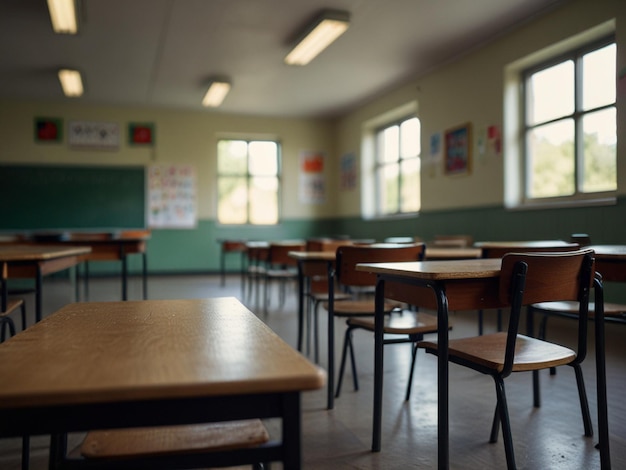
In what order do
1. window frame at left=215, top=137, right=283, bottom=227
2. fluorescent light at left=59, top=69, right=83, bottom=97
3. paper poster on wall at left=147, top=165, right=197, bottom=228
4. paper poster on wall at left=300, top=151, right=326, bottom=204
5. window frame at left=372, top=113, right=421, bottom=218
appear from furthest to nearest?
paper poster on wall at left=300, top=151, right=326, bottom=204 → window frame at left=215, top=137, right=283, bottom=227 → paper poster on wall at left=147, top=165, right=197, bottom=228 → window frame at left=372, top=113, right=421, bottom=218 → fluorescent light at left=59, top=69, right=83, bottom=97

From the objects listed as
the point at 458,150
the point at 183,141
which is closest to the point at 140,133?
the point at 183,141

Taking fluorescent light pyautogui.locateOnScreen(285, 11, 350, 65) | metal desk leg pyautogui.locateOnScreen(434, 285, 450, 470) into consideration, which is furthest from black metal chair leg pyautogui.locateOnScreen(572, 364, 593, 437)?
fluorescent light pyautogui.locateOnScreen(285, 11, 350, 65)

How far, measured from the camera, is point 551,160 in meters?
5.10

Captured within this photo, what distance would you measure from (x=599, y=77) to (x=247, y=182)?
20.0ft

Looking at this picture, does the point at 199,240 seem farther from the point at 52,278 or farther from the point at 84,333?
the point at 84,333

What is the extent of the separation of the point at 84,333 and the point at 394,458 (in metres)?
1.30

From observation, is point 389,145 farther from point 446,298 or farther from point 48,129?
point 446,298

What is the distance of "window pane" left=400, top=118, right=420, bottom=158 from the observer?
7379 mm

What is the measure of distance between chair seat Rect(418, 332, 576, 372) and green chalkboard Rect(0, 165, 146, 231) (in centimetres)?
784

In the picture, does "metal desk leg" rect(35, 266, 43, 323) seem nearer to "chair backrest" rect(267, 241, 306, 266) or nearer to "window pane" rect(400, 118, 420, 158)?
"chair backrest" rect(267, 241, 306, 266)

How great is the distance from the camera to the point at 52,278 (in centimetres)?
846

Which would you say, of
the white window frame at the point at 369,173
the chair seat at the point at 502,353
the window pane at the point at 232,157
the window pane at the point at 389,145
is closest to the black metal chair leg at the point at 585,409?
the chair seat at the point at 502,353

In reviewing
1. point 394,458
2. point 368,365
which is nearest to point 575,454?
point 394,458

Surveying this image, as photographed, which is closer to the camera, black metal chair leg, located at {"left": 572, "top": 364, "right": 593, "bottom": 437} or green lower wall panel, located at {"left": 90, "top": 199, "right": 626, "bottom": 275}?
black metal chair leg, located at {"left": 572, "top": 364, "right": 593, "bottom": 437}
